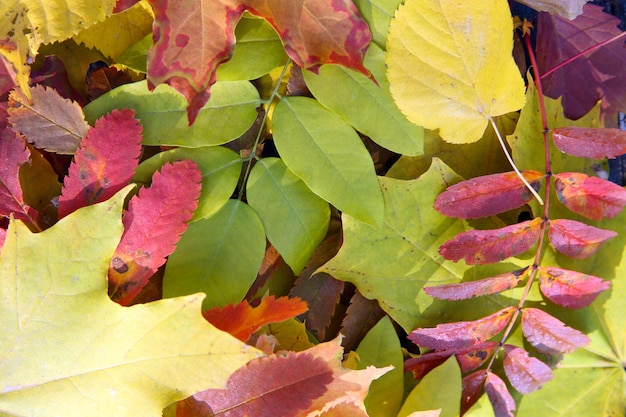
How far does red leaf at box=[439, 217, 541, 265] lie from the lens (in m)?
0.65

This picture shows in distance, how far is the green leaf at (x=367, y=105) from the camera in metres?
0.68

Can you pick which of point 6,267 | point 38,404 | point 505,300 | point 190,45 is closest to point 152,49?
point 190,45

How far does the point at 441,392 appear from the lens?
2.23 ft

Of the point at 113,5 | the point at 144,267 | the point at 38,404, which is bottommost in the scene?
the point at 38,404

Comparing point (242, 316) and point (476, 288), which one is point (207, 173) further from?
point (476, 288)

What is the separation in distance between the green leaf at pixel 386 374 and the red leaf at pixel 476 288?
97 mm

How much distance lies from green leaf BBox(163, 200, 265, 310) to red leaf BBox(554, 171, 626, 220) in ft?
1.23

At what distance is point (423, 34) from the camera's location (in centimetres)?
64

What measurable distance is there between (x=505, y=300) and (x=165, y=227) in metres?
0.44

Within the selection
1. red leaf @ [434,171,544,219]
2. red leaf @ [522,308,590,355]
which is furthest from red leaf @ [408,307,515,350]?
red leaf @ [434,171,544,219]

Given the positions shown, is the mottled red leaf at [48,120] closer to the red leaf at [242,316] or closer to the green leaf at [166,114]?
the green leaf at [166,114]

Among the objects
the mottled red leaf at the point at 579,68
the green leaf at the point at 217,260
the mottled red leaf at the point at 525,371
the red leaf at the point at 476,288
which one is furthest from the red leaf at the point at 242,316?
the mottled red leaf at the point at 579,68

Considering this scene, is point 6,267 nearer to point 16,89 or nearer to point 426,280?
point 16,89

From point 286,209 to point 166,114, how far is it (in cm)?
19
